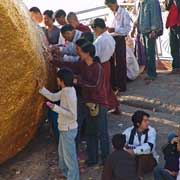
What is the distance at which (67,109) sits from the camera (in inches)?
226

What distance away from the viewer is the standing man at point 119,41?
8117 millimetres

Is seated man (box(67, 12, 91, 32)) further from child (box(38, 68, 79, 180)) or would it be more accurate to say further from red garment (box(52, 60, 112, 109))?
child (box(38, 68, 79, 180))

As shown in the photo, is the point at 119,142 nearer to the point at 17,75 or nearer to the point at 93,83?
the point at 93,83

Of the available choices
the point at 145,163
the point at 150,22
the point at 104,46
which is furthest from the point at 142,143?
the point at 150,22

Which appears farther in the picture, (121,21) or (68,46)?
(121,21)

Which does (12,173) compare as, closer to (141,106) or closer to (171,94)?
(141,106)

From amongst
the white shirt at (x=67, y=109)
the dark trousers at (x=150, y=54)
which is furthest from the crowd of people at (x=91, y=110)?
the dark trousers at (x=150, y=54)

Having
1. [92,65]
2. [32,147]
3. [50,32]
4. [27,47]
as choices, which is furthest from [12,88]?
[50,32]

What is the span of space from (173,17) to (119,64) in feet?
4.08

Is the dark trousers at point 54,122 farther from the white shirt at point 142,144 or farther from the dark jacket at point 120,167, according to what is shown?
the dark jacket at point 120,167

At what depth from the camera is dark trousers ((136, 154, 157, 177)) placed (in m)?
5.96

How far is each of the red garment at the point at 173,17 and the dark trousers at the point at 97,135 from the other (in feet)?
10.2

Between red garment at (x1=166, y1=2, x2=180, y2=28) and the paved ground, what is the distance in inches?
37.2

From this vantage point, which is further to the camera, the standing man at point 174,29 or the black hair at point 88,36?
the standing man at point 174,29
